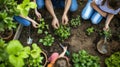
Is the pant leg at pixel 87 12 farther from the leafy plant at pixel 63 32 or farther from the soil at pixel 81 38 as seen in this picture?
the leafy plant at pixel 63 32

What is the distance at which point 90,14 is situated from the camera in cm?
386

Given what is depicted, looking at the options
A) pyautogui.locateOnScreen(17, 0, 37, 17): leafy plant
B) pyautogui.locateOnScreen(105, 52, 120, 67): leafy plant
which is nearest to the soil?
pyautogui.locateOnScreen(105, 52, 120, 67): leafy plant

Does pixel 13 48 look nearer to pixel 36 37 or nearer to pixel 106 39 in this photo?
pixel 36 37

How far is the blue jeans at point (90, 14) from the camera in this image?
3.82 meters

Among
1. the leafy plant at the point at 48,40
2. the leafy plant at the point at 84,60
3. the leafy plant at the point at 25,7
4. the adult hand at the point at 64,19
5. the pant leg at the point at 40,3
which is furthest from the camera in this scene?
the pant leg at the point at 40,3

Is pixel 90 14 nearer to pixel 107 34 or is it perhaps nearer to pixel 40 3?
pixel 107 34

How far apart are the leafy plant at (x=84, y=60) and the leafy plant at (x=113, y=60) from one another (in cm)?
14

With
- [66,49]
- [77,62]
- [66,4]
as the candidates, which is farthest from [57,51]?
[66,4]

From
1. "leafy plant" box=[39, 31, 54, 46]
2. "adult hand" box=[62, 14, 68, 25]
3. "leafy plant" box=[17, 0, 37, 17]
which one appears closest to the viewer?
"leafy plant" box=[17, 0, 37, 17]

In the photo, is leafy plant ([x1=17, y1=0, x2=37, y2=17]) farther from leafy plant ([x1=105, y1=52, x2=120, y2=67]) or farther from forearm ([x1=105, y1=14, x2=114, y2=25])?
forearm ([x1=105, y1=14, x2=114, y2=25])

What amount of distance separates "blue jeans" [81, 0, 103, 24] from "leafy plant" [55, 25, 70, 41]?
1.32 ft

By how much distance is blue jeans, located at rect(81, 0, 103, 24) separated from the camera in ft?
12.5

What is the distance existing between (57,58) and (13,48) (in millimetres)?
1768

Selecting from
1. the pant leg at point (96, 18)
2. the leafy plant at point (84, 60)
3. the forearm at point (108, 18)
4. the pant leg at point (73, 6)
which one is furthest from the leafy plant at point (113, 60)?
the pant leg at point (73, 6)
